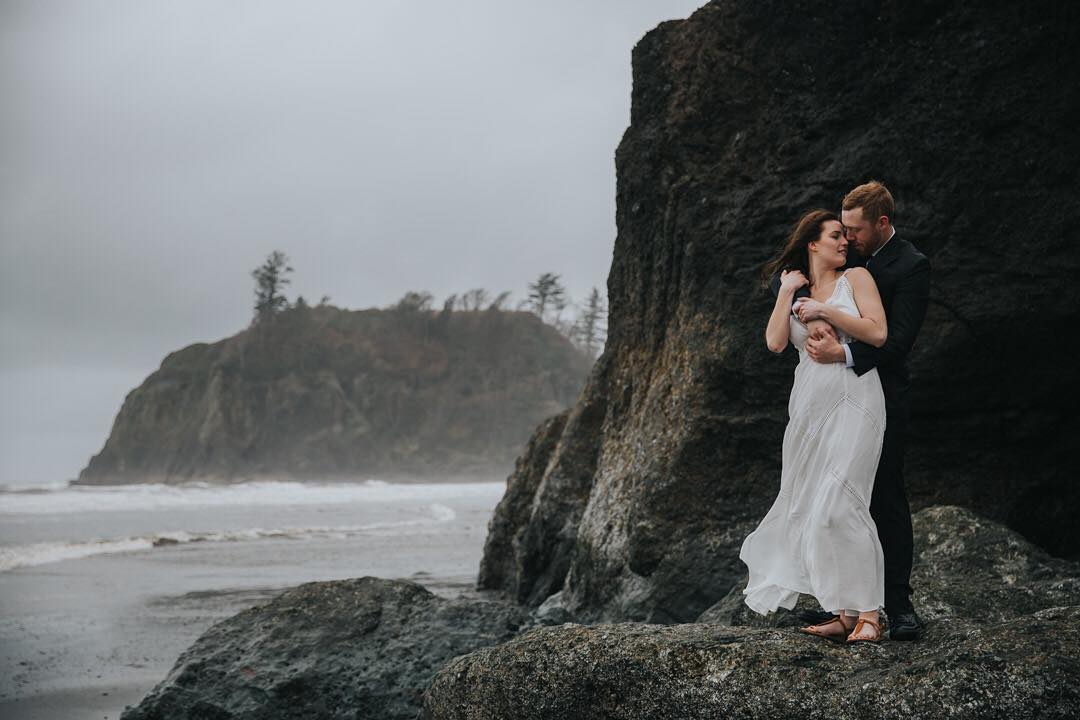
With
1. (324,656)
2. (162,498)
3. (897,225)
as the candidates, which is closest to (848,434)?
(897,225)

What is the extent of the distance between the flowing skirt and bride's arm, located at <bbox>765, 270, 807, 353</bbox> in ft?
0.46

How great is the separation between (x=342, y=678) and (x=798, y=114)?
492 cm

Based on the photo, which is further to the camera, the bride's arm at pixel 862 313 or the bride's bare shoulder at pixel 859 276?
the bride's bare shoulder at pixel 859 276

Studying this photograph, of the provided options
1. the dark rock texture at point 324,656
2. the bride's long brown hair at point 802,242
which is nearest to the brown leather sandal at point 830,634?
the bride's long brown hair at point 802,242

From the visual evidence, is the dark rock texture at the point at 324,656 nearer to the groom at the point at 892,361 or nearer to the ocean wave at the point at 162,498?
the groom at the point at 892,361

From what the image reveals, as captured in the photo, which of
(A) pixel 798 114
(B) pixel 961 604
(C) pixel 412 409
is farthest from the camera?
(C) pixel 412 409

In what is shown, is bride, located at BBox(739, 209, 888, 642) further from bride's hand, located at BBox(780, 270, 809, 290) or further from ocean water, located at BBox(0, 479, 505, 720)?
ocean water, located at BBox(0, 479, 505, 720)

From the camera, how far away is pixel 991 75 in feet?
19.0

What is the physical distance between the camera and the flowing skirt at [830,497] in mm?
3479

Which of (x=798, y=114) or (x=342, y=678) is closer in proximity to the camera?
(x=342, y=678)

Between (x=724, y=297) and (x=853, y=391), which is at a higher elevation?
(x=724, y=297)

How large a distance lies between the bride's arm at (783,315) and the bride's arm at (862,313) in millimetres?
102

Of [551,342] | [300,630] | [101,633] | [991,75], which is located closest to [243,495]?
[101,633]

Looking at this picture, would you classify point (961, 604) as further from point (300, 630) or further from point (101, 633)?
point (101, 633)
